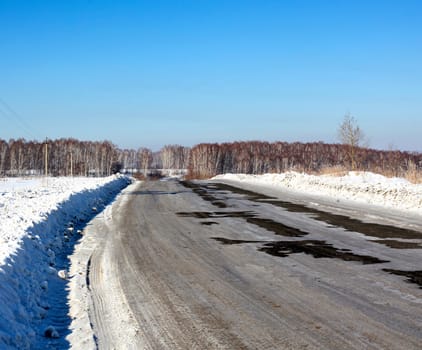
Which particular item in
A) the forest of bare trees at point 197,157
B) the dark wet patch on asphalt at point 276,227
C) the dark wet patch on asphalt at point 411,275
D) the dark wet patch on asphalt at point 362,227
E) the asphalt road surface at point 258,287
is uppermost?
the forest of bare trees at point 197,157

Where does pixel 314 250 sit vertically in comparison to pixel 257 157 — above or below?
below

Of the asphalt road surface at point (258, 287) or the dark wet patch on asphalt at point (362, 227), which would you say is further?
the dark wet patch on asphalt at point (362, 227)

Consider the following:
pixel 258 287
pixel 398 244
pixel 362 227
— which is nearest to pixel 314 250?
pixel 398 244

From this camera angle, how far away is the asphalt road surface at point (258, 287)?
15.0ft

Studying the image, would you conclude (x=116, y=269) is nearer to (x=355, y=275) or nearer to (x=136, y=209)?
(x=355, y=275)

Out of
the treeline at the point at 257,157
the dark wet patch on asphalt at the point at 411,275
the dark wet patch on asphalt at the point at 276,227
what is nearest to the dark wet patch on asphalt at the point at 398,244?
the dark wet patch on asphalt at the point at 276,227

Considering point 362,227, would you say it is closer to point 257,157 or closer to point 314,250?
point 314,250

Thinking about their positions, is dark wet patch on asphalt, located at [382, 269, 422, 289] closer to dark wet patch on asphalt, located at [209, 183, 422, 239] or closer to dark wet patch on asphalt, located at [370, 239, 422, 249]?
dark wet patch on asphalt, located at [370, 239, 422, 249]

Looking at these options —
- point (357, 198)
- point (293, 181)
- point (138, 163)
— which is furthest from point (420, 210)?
point (138, 163)

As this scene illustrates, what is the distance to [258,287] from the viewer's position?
638 centimetres

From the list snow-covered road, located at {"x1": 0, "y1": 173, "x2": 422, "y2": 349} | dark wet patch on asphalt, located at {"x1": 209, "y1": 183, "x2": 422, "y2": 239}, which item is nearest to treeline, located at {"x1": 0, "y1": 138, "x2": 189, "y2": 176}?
dark wet patch on asphalt, located at {"x1": 209, "y1": 183, "x2": 422, "y2": 239}

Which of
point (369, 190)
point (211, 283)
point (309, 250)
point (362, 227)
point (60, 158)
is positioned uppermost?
point (60, 158)

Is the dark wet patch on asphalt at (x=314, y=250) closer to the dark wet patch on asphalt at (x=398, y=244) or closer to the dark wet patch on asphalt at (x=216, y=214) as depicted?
the dark wet patch on asphalt at (x=398, y=244)

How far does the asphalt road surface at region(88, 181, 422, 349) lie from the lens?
4559 mm
